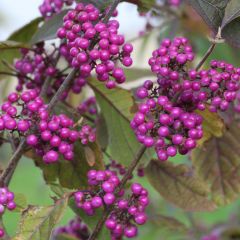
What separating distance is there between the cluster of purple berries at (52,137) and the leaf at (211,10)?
0.33 meters

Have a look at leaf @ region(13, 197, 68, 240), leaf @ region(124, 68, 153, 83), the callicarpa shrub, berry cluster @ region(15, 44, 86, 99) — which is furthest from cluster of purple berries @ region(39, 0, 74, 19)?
leaf @ region(13, 197, 68, 240)

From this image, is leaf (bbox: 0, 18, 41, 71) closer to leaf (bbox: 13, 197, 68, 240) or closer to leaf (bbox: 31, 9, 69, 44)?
leaf (bbox: 31, 9, 69, 44)

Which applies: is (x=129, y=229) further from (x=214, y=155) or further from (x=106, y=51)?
(x=214, y=155)

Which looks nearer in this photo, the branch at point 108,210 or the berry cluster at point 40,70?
the branch at point 108,210

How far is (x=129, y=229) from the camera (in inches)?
44.5

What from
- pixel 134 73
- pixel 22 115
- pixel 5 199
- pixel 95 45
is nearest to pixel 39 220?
pixel 5 199

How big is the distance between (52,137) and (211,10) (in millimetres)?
386

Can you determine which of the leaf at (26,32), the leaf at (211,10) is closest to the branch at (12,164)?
the leaf at (211,10)

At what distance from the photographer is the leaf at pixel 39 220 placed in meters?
1.07

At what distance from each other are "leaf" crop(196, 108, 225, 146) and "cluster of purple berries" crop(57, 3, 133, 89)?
33cm

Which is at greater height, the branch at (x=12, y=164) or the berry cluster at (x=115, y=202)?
the branch at (x=12, y=164)

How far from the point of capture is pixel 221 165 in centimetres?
163

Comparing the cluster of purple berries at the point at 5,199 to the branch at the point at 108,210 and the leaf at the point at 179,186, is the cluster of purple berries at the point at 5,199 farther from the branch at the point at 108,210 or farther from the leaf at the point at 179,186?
the leaf at the point at 179,186

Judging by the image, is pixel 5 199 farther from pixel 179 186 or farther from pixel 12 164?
pixel 179 186
